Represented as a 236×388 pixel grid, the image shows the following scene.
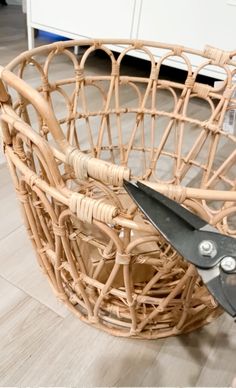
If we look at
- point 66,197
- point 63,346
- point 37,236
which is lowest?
point 63,346

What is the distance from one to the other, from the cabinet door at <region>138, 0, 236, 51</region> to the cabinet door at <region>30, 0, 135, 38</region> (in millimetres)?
69

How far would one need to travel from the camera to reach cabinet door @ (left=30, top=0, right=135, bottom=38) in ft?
3.69

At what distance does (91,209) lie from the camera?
286 mm

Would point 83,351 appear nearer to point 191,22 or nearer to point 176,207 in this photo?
point 176,207

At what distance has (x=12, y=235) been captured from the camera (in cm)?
62

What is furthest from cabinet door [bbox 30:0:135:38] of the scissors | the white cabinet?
the scissors

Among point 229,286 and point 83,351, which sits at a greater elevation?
point 229,286

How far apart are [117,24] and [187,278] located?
101 centimetres

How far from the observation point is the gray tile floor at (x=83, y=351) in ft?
1.45

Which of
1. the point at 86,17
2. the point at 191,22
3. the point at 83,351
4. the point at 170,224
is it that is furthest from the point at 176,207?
the point at 86,17

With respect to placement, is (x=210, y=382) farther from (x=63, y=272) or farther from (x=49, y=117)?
(x=49, y=117)

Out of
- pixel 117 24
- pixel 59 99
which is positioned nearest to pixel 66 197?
pixel 59 99

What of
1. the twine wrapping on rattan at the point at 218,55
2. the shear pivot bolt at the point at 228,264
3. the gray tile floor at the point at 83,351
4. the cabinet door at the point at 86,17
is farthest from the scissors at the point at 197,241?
the cabinet door at the point at 86,17

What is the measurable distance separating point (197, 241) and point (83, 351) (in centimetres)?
29
